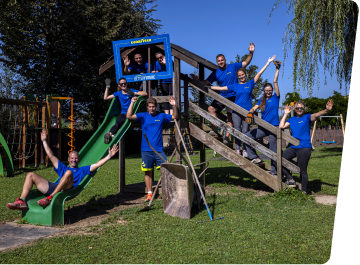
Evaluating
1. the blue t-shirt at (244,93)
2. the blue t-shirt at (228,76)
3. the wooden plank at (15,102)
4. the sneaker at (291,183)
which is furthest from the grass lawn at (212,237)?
the wooden plank at (15,102)

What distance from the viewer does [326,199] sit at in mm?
6766

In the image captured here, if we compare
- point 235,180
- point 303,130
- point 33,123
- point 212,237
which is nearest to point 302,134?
point 303,130

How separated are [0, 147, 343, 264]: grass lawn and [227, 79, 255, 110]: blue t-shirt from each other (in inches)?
88.7

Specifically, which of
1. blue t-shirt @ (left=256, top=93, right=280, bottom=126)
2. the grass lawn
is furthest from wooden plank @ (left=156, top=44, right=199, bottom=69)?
the grass lawn

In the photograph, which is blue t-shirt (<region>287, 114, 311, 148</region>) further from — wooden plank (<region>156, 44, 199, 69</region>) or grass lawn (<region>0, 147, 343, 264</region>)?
wooden plank (<region>156, 44, 199, 69</region>)

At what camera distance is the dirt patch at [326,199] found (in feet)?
21.2

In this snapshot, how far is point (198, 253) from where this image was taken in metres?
3.69

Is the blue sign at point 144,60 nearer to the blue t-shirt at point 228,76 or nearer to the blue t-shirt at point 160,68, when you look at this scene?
the blue t-shirt at point 160,68

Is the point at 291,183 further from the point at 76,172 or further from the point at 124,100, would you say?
the point at 76,172

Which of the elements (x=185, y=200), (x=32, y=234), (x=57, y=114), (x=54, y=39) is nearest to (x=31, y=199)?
(x=32, y=234)

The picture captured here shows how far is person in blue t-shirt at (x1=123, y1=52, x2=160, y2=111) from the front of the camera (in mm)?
8180

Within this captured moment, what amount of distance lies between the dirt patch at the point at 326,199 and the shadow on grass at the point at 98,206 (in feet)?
13.1

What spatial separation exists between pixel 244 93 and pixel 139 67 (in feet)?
9.69

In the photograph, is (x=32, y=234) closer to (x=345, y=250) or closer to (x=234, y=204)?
(x=234, y=204)
